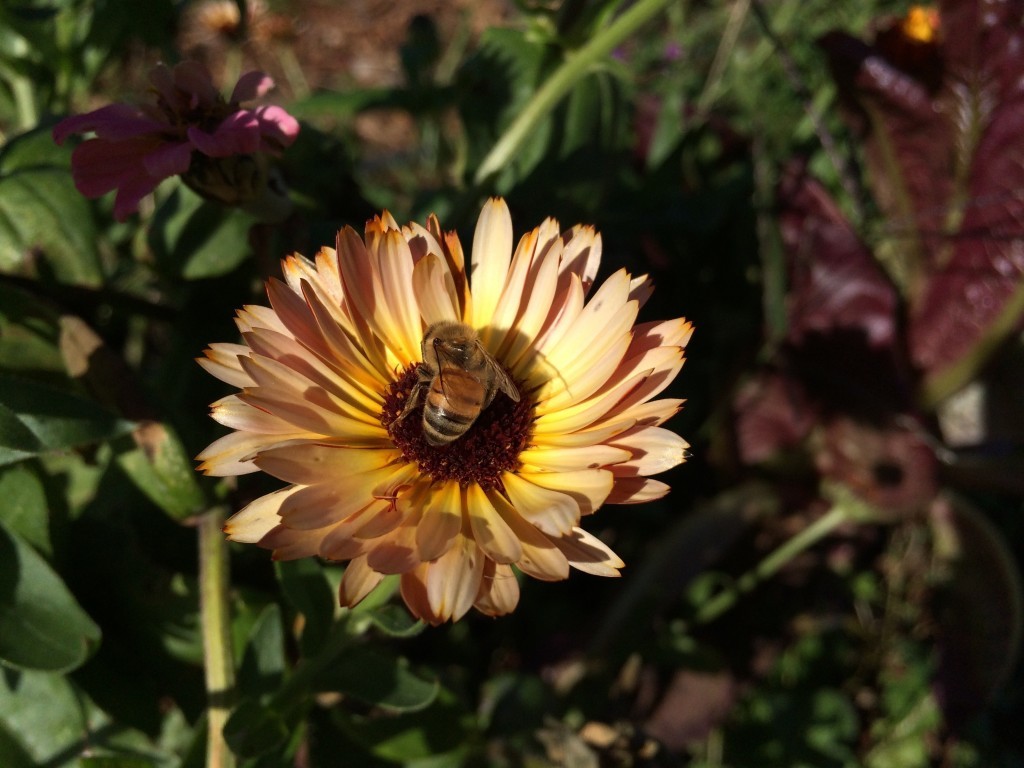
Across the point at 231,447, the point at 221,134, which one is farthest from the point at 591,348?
the point at 221,134

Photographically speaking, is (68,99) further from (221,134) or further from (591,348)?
(591,348)

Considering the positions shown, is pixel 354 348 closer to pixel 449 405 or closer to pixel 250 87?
pixel 449 405

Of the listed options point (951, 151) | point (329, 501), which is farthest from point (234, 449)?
point (951, 151)

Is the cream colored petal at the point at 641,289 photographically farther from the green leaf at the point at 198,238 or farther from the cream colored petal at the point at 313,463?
the green leaf at the point at 198,238

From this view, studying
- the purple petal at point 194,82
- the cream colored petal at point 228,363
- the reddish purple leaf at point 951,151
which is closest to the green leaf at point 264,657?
the cream colored petal at point 228,363

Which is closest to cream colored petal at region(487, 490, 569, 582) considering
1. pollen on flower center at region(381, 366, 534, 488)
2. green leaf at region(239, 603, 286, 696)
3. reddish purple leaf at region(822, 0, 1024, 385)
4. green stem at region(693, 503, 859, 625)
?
pollen on flower center at region(381, 366, 534, 488)

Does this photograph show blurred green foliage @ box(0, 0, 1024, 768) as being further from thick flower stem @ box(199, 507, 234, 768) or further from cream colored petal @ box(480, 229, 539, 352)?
cream colored petal @ box(480, 229, 539, 352)
